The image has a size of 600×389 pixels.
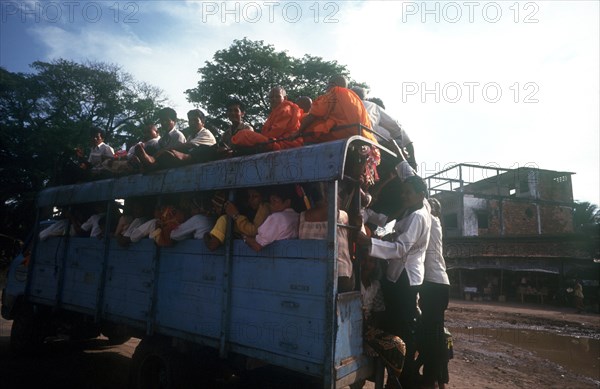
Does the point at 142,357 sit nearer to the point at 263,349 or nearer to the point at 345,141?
the point at 263,349

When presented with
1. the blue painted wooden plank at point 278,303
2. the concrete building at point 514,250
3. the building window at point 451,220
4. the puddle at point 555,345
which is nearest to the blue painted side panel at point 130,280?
the blue painted wooden plank at point 278,303

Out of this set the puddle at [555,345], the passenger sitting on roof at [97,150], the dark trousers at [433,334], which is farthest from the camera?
the puddle at [555,345]

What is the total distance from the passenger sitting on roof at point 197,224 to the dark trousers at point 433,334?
2389 millimetres

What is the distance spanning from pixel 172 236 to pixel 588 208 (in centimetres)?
3536

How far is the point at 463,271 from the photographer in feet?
58.4

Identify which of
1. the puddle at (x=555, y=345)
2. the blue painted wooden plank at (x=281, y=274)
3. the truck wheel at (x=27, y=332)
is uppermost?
the blue painted wooden plank at (x=281, y=274)

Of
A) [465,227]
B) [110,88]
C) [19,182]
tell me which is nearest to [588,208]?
[465,227]

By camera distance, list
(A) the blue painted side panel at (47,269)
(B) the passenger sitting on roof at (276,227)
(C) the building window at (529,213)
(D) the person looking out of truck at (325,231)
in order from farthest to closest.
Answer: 1. (C) the building window at (529,213)
2. (A) the blue painted side panel at (47,269)
3. (B) the passenger sitting on roof at (276,227)
4. (D) the person looking out of truck at (325,231)

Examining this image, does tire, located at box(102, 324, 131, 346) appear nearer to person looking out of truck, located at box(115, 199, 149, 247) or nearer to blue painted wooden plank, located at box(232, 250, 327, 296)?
person looking out of truck, located at box(115, 199, 149, 247)

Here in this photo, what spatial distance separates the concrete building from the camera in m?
15.1

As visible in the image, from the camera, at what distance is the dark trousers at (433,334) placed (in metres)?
3.45

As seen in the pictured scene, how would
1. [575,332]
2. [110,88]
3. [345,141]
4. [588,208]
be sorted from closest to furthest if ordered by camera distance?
[345,141] < [575,332] < [110,88] < [588,208]

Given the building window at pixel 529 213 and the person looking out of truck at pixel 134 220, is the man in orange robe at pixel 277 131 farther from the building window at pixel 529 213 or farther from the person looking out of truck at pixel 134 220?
the building window at pixel 529 213

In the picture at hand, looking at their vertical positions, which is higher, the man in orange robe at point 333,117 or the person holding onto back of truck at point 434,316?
the man in orange robe at point 333,117
